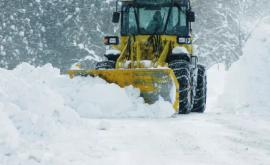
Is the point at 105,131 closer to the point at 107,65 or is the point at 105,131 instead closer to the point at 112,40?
the point at 107,65

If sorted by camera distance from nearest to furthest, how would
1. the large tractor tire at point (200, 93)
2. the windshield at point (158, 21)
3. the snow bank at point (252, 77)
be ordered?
the windshield at point (158, 21)
the snow bank at point (252, 77)
the large tractor tire at point (200, 93)

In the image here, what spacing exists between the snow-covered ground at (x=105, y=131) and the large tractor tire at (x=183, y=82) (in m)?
0.82

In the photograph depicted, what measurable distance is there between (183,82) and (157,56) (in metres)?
1.40

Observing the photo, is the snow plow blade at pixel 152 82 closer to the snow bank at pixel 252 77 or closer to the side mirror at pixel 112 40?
the side mirror at pixel 112 40

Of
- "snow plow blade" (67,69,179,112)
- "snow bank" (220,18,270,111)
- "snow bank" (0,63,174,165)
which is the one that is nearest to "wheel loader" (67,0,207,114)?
"snow plow blade" (67,69,179,112)

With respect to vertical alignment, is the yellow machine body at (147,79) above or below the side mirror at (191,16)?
below

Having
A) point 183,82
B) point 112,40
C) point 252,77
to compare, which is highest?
point 112,40

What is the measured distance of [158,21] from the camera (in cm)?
1152

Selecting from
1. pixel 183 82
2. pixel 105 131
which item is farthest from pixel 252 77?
pixel 105 131

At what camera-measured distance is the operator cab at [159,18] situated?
11.5 metres

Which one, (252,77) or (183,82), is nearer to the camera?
(183,82)

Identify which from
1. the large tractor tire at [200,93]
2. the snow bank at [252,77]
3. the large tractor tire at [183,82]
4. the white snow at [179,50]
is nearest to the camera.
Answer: the large tractor tire at [183,82]

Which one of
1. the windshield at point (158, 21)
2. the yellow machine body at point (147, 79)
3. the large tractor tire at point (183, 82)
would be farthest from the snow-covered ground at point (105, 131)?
the windshield at point (158, 21)

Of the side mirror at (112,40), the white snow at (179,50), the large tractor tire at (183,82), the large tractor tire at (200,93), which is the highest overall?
the side mirror at (112,40)
